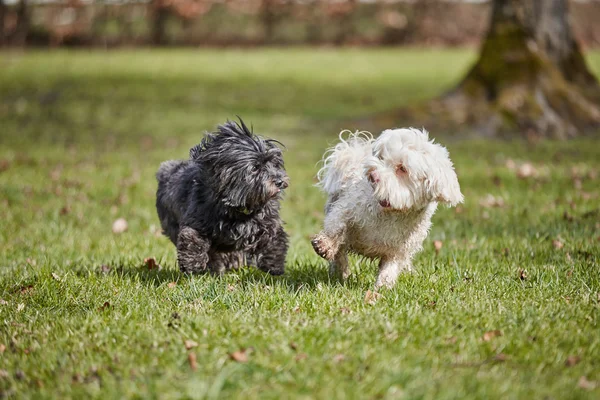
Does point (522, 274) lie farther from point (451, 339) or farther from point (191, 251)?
point (191, 251)

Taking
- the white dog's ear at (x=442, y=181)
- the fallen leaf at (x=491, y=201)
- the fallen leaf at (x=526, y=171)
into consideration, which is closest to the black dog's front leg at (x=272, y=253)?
the white dog's ear at (x=442, y=181)

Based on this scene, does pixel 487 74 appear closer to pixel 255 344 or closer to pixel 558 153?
pixel 558 153

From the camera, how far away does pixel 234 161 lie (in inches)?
217

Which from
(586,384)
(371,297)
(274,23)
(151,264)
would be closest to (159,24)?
(274,23)

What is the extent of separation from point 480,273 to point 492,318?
48.0 inches

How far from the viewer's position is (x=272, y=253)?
230 inches

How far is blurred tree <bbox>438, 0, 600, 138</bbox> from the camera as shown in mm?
13234

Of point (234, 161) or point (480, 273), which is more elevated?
point (234, 161)

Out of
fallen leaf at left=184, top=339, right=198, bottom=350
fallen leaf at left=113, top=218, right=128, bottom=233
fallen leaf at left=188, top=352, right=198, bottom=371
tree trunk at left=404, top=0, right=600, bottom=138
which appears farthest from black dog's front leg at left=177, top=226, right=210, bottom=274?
tree trunk at left=404, top=0, right=600, bottom=138

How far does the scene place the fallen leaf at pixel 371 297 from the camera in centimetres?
504

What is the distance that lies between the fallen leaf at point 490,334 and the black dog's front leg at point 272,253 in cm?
201

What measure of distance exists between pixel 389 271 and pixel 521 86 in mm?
8868

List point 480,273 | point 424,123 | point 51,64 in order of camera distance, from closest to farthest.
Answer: point 480,273
point 424,123
point 51,64

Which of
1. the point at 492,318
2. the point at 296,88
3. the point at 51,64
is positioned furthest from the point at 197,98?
the point at 492,318
